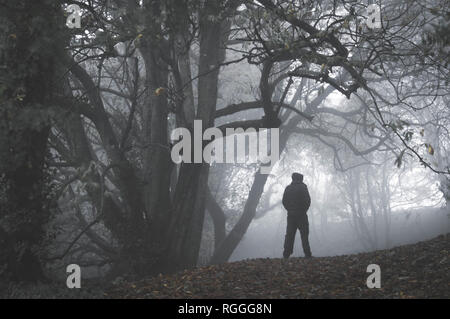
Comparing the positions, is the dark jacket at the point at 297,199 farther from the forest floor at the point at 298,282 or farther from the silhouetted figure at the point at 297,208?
the forest floor at the point at 298,282

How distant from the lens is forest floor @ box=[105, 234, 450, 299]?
641 cm

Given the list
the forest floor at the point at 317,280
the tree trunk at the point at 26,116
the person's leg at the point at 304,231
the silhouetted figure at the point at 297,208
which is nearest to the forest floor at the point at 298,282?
the forest floor at the point at 317,280

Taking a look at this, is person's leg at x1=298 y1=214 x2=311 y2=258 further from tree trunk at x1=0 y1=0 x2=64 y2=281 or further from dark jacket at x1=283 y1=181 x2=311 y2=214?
tree trunk at x1=0 y1=0 x2=64 y2=281

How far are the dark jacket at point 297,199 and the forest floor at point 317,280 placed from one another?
2.02 metres

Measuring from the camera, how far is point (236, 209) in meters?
23.7

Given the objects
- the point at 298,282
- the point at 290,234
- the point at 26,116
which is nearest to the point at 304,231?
the point at 290,234

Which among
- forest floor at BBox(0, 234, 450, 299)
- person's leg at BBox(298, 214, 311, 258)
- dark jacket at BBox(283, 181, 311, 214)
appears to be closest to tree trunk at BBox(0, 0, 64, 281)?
forest floor at BBox(0, 234, 450, 299)

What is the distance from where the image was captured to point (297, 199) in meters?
10.5

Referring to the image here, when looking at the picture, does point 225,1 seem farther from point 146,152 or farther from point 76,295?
point 76,295

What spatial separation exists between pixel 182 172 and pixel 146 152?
3.18 feet

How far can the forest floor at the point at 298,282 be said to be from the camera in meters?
6.43

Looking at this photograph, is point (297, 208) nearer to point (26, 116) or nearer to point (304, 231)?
point (304, 231)
